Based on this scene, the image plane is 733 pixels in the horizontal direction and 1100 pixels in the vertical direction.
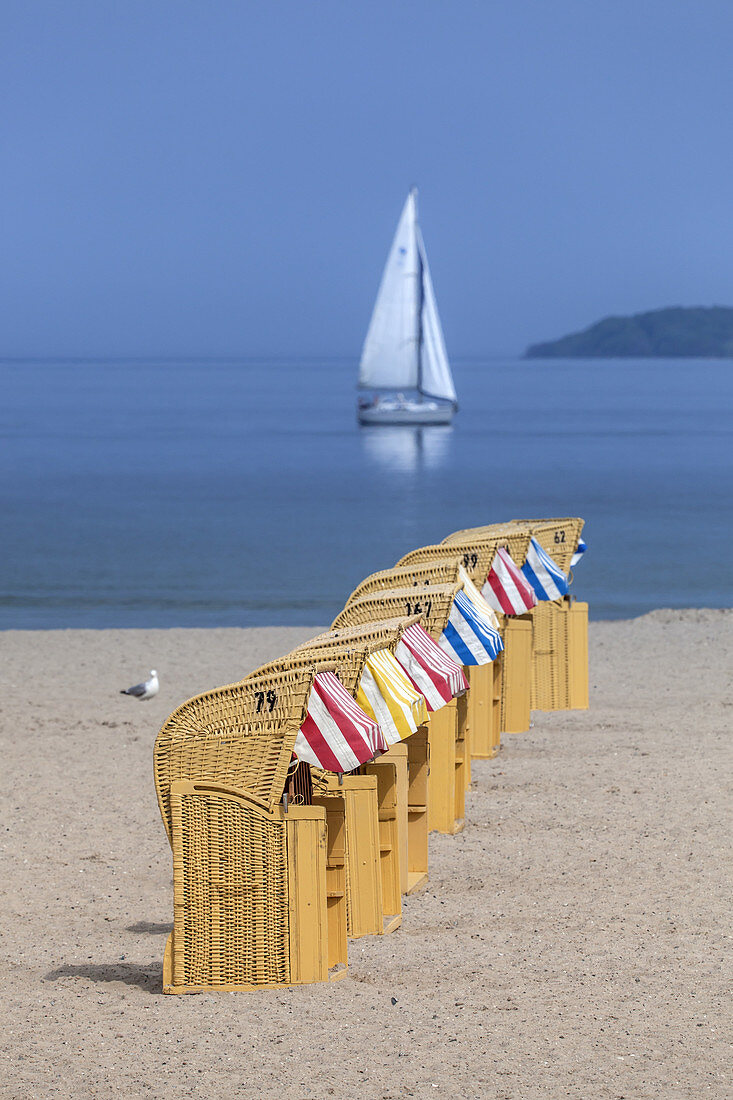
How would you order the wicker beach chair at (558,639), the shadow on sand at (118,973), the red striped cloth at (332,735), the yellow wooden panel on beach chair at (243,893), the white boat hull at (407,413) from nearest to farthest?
the yellow wooden panel on beach chair at (243,893), the red striped cloth at (332,735), the shadow on sand at (118,973), the wicker beach chair at (558,639), the white boat hull at (407,413)

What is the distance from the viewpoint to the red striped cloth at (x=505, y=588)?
36.9ft

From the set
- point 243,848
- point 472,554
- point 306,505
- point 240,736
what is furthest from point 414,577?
point 306,505

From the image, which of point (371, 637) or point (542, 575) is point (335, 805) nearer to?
point (371, 637)

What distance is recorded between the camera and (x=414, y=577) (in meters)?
10.3

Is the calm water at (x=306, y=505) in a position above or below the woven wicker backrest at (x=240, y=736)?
below

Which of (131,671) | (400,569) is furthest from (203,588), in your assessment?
(400,569)

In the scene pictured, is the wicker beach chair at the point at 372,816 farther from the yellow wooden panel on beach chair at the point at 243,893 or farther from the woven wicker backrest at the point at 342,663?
the yellow wooden panel on beach chair at the point at 243,893

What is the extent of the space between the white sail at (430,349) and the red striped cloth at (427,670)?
227ft

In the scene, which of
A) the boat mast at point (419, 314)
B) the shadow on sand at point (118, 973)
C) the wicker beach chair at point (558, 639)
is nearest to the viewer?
the shadow on sand at point (118, 973)

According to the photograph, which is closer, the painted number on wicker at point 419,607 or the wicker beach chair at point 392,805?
the wicker beach chair at point 392,805

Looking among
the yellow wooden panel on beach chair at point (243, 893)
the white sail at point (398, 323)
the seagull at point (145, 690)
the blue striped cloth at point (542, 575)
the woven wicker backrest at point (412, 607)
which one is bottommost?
the seagull at point (145, 690)

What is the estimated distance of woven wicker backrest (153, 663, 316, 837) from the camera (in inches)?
247

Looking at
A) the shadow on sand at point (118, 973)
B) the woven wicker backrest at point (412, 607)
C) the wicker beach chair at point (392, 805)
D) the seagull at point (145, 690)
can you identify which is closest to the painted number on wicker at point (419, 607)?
the woven wicker backrest at point (412, 607)

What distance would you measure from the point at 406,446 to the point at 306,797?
7707cm
